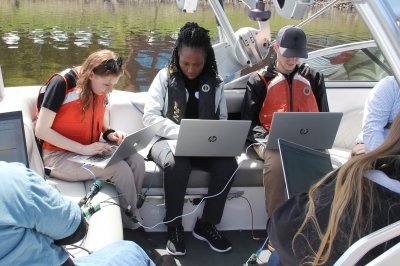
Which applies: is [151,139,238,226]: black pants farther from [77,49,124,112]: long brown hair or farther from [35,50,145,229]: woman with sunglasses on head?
[77,49,124,112]: long brown hair

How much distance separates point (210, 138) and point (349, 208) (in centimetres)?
140

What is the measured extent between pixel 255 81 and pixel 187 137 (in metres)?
0.79

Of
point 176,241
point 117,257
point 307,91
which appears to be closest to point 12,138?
point 117,257

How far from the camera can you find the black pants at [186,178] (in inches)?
99.6

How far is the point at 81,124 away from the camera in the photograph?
255 centimetres

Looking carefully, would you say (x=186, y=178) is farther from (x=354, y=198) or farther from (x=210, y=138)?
(x=354, y=198)

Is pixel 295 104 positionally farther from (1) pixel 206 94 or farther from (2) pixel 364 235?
(2) pixel 364 235

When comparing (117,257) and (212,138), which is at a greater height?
(212,138)

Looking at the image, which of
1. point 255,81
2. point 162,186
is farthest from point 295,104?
point 162,186

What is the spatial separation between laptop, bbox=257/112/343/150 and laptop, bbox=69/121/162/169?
0.71m

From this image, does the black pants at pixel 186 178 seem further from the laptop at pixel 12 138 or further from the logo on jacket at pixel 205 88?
the laptop at pixel 12 138

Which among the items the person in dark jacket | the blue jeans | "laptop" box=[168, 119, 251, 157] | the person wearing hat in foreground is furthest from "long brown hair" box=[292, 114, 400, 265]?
the person wearing hat in foreground

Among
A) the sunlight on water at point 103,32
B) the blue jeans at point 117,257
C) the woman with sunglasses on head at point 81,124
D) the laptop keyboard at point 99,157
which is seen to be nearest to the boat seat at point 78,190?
the woman with sunglasses on head at point 81,124

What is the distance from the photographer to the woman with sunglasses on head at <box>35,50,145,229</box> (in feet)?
7.88
